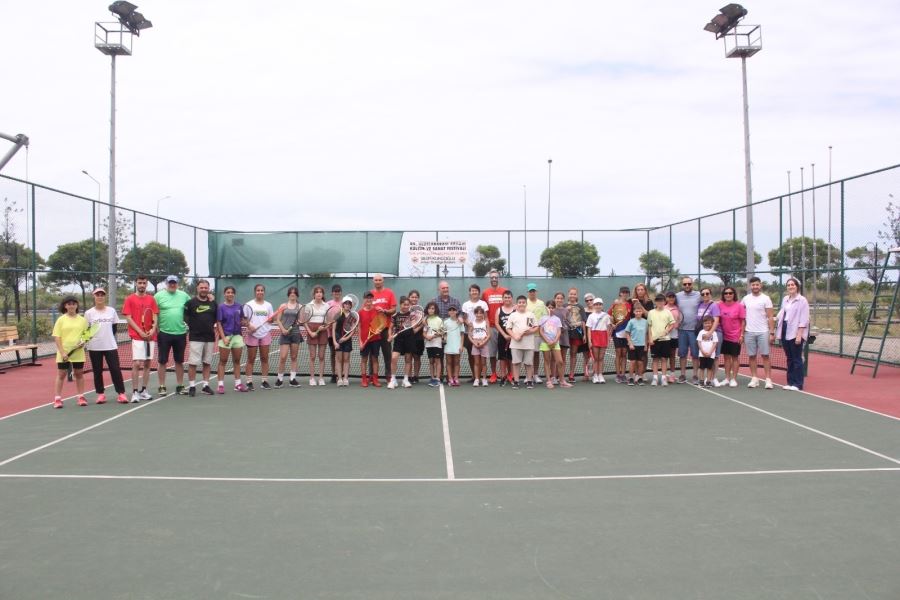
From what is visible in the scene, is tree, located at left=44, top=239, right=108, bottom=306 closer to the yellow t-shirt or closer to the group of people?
the group of people

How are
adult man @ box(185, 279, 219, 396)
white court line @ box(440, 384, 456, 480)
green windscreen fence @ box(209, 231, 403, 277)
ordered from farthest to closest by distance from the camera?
green windscreen fence @ box(209, 231, 403, 277) → adult man @ box(185, 279, 219, 396) → white court line @ box(440, 384, 456, 480)

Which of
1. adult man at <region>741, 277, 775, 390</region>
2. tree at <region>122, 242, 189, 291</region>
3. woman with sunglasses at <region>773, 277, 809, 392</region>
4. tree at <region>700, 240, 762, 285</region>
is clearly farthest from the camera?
tree at <region>122, 242, 189, 291</region>

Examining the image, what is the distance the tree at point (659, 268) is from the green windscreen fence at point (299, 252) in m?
7.59

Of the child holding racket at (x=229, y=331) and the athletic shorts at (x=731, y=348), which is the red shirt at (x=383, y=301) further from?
the athletic shorts at (x=731, y=348)

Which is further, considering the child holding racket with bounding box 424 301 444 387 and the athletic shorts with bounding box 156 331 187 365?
the child holding racket with bounding box 424 301 444 387

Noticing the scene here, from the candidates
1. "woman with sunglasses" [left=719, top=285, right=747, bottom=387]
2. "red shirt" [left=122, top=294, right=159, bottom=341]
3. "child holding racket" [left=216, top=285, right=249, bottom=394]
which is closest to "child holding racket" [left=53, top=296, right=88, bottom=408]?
"red shirt" [left=122, top=294, right=159, bottom=341]

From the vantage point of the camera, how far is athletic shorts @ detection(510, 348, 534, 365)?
39.2 ft

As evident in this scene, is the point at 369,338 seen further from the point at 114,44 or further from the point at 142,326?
the point at 114,44

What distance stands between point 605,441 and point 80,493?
4.93 meters

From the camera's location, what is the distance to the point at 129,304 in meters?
10.8

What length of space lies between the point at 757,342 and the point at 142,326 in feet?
31.2

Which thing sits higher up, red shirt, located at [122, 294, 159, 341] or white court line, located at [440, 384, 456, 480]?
red shirt, located at [122, 294, 159, 341]

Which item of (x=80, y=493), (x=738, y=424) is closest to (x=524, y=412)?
(x=738, y=424)

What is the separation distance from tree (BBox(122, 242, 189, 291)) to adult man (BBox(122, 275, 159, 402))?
9.37 m
